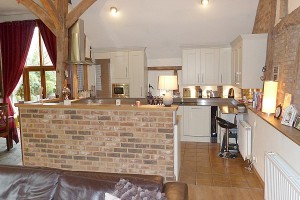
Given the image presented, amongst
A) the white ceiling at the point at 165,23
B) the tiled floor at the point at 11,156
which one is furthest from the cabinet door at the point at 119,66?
the tiled floor at the point at 11,156

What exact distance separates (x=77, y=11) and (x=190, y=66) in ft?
10.0

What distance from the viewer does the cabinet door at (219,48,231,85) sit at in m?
6.16

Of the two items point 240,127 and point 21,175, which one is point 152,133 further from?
point 240,127

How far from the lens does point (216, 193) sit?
3354 mm

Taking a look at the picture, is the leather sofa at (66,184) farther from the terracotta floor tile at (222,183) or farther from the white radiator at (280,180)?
the terracotta floor tile at (222,183)

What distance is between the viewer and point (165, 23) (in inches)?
231

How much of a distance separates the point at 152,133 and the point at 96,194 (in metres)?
1.59

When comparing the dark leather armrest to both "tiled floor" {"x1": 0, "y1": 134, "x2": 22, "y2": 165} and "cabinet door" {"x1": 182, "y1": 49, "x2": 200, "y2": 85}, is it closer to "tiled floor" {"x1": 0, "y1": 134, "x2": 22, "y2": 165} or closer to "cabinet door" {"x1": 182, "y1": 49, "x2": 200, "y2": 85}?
"tiled floor" {"x1": 0, "y1": 134, "x2": 22, "y2": 165}

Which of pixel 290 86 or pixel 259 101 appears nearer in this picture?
pixel 290 86

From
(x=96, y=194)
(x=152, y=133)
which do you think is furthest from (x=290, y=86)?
(x=96, y=194)

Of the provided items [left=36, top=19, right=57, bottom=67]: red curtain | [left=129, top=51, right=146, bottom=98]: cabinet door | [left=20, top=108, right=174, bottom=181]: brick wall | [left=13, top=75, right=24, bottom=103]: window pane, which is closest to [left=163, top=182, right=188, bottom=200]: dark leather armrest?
[left=20, top=108, right=174, bottom=181]: brick wall

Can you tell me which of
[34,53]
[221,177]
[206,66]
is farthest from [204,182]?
[34,53]

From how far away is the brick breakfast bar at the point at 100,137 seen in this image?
341 centimetres

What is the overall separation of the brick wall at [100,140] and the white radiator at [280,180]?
1190 mm
